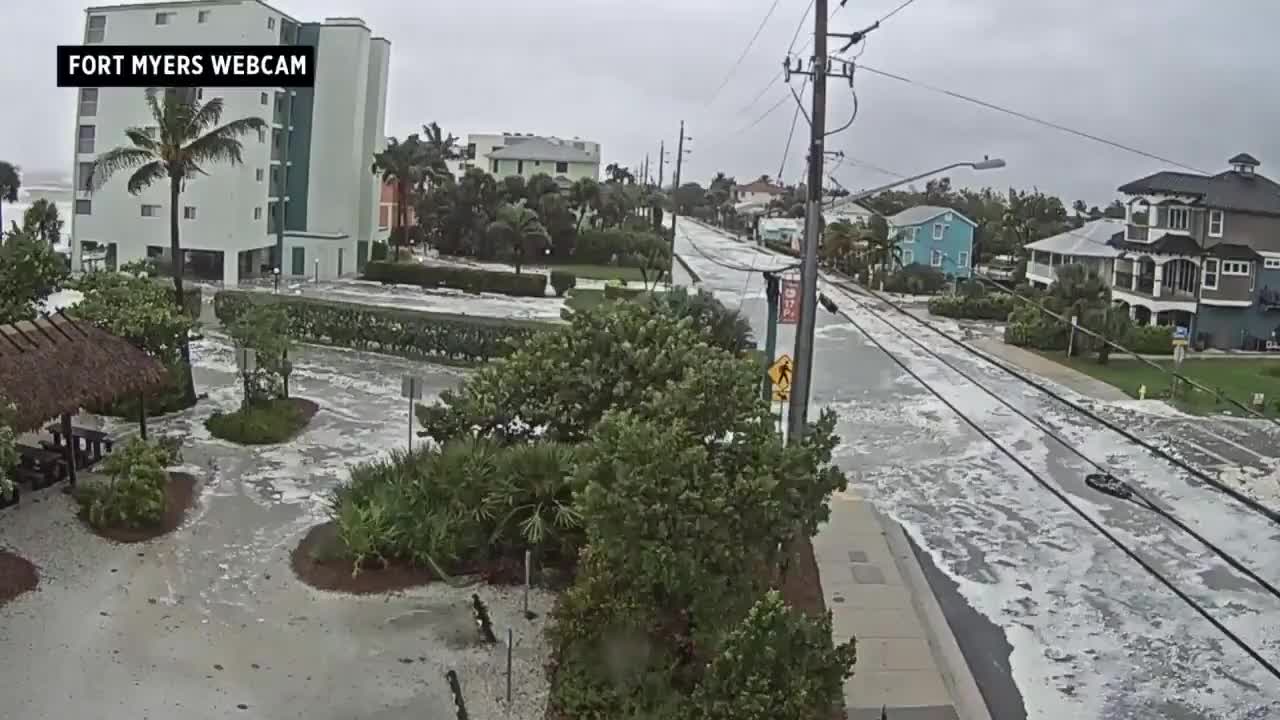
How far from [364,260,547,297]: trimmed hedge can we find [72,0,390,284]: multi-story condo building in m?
2.92

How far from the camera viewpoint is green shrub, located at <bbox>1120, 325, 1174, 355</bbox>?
42094 mm

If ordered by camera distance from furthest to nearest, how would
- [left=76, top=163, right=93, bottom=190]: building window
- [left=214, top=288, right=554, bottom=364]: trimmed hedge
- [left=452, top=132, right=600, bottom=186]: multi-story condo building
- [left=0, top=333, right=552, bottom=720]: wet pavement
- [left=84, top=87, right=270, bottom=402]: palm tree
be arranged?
[left=452, top=132, right=600, bottom=186]: multi-story condo building
[left=76, top=163, right=93, bottom=190]: building window
[left=214, top=288, right=554, bottom=364]: trimmed hedge
[left=84, top=87, right=270, bottom=402]: palm tree
[left=0, top=333, right=552, bottom=720]: wet pavement

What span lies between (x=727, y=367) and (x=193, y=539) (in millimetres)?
8553

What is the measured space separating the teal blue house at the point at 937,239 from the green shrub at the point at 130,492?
5728 cm

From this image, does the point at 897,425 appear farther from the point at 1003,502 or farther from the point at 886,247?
the point at 886,247

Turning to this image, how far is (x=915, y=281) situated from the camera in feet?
202

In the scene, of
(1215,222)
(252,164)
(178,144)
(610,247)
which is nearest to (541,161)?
(610,247)

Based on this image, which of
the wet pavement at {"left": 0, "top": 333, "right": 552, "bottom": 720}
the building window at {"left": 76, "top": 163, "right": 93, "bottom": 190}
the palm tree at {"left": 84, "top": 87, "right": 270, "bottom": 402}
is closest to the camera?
the wet pavement at {"left": 0, "top": 333, "right": 552, "bottom": 720}

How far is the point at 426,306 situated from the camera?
47062 mm

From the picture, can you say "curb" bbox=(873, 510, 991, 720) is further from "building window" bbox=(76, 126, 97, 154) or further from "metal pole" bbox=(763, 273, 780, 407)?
"building window" bbox=(76, 126, 97, 154)

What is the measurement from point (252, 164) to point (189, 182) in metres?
2.71

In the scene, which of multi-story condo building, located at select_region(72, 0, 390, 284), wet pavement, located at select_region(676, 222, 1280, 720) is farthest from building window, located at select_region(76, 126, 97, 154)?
wet pavement, located at select_region(676, 222, 1280, 720)

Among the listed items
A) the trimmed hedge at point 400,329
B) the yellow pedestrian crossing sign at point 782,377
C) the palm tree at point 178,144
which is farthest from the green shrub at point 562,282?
the yellow pedestrian crossing sign at point 782,377

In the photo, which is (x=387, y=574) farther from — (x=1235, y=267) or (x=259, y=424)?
(x=1235, y=267)
